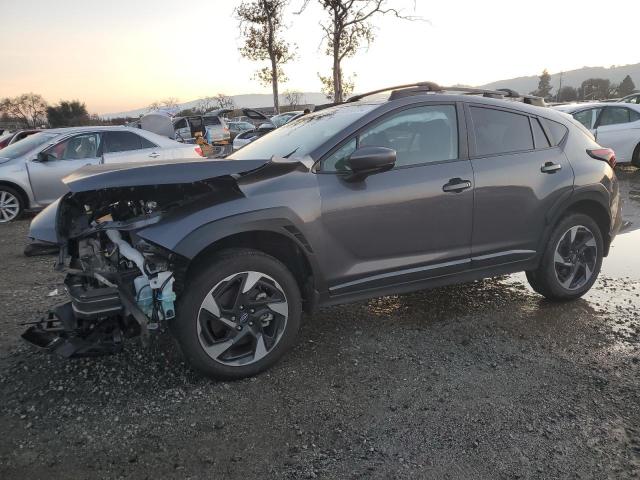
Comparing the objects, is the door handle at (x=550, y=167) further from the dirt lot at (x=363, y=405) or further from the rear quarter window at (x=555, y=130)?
the dirt lot at (x=363, y=405)

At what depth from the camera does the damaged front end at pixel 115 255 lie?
2764 millimetres

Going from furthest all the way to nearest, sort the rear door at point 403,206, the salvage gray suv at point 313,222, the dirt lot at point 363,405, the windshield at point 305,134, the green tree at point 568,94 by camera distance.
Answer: the green tree at point 568,94 < the windshield at point 305,134 < the rear door at point 403,206 < the salvage gray suv at point 313,222 < the dirt lot at point 363,405

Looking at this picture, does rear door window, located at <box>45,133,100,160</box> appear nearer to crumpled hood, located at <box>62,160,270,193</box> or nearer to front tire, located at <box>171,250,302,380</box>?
crumpled hood, located at <box>62,160,270,193</box>

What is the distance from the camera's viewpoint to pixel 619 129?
11.0 meters

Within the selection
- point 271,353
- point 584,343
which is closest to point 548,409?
point 584,343

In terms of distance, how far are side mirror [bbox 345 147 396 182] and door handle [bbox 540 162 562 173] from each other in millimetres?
1521

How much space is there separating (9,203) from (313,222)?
7593 millimetres

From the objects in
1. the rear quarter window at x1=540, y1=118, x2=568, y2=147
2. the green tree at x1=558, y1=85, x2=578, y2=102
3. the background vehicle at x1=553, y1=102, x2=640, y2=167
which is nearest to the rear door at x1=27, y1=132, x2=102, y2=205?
the rear quarter window at x1=540, y1=118, x2=568, y2=147

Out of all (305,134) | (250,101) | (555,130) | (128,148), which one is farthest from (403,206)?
(250,101)

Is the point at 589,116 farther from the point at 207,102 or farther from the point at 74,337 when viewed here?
the point at 207,102

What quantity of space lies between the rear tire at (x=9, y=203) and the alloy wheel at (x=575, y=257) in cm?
853

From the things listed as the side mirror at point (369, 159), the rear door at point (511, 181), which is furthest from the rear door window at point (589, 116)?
the side mirror at point (369, 159)

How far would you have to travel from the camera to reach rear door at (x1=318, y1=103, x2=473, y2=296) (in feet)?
10.5

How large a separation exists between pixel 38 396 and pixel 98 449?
740mm
